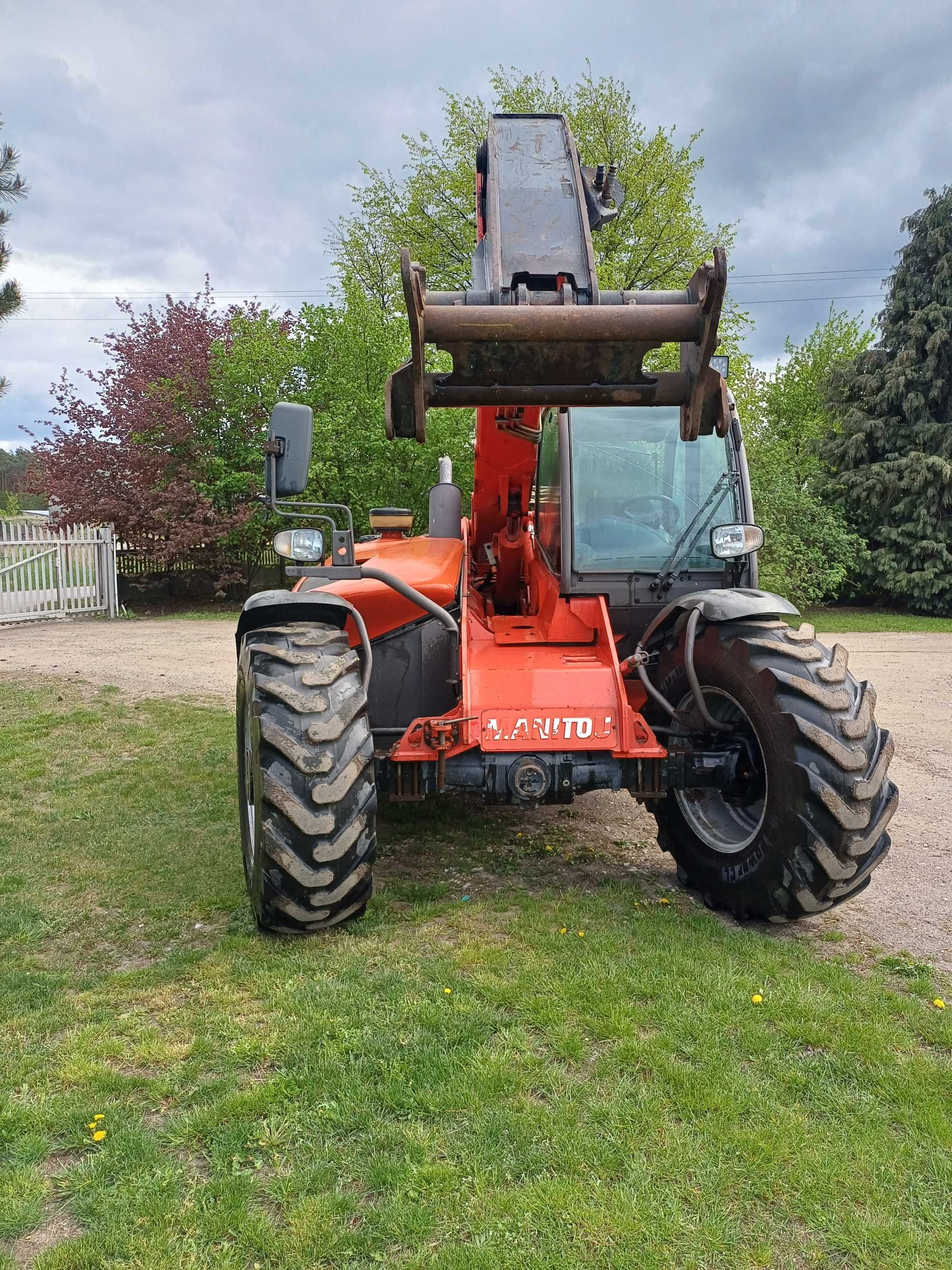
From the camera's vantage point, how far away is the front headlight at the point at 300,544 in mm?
4348

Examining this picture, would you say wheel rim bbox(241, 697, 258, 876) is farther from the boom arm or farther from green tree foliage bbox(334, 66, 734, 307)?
green tree foliage bbox(334, 66, 734, 307)

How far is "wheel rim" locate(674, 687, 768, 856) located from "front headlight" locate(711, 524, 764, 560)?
836mm

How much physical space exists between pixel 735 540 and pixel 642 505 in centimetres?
57

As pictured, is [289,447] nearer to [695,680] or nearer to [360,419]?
[695,680]

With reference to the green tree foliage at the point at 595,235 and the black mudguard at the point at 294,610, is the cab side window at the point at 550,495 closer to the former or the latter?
the black mudguard at the point at 294,610

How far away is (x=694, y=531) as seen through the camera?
15.7 ft

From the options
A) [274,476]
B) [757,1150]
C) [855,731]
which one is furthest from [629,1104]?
[274,476]

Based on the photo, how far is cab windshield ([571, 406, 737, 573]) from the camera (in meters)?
4.76

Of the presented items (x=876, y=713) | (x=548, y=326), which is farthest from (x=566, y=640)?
(x=876, y=713)

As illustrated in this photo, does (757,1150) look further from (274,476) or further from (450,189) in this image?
(450,189)

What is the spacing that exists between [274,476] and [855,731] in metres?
2.61

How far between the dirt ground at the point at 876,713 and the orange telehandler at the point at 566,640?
2.29 ft

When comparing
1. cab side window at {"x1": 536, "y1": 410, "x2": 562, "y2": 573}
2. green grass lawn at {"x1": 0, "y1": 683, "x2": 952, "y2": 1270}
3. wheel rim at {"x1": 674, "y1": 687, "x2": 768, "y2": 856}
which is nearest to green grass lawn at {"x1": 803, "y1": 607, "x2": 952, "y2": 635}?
cab side window at {"x1": 536, "y1": 410, "x2": 562, "y2": 573}

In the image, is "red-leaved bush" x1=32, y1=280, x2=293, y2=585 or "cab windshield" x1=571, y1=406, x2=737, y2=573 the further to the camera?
"red-leaved bush" x1=32, y1=280, x2=293, y2=585
